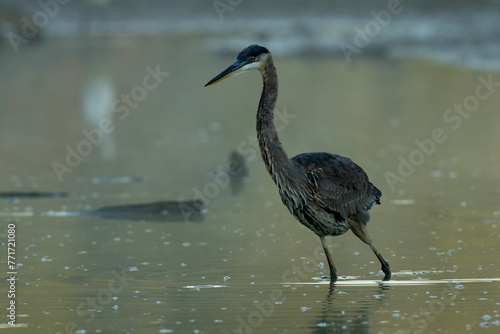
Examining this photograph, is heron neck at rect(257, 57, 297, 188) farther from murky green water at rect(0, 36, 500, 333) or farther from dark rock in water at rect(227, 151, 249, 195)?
dark rock in water at rect(227, 151, 249, 195)

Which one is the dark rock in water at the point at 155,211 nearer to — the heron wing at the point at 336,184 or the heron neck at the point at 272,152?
the heron wing at the point at 336,184

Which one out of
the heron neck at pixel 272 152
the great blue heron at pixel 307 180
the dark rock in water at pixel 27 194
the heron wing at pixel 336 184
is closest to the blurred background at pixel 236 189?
the dark rock in water at pixel 27 194

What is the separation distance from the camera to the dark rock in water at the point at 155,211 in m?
11.2

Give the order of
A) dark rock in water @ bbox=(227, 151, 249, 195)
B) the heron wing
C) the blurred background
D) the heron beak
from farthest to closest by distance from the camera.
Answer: dark rock in water @ bbox=(227, 151, 249, 195) → the heron wing → the heron beak → the blurred background

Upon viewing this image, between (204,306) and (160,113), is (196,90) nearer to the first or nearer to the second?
(160,113)

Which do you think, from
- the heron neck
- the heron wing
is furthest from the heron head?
the heron wing

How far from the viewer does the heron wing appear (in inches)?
328

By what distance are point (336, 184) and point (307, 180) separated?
0.99 feet

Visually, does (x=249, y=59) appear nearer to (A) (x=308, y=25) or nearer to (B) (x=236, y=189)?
(B) (x=236, y=189)

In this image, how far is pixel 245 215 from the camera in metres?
11.4

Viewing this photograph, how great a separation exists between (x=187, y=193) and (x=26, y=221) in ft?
7.65

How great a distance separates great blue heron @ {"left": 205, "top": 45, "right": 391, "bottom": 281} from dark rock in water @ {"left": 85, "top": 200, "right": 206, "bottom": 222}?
9.46 ft

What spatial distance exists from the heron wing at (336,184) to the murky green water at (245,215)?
52cm

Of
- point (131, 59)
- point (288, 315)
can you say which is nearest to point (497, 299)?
point (288, 315)
